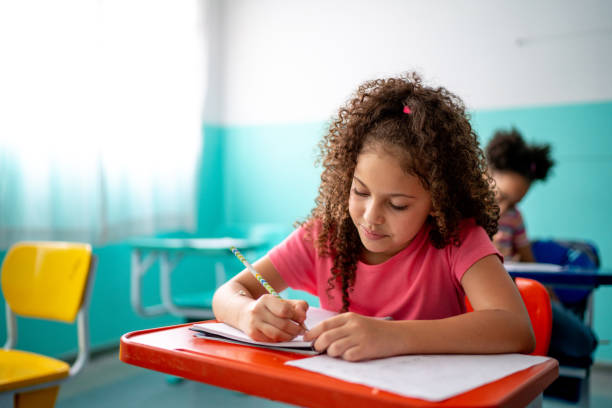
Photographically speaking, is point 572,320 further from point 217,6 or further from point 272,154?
point 217,6

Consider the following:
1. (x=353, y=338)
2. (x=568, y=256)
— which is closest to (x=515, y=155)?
(x=568, y=256)

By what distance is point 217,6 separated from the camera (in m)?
3.91

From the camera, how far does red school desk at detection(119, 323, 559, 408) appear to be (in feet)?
1.91

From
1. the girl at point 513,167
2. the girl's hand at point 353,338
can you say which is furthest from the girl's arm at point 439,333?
the girl at point 513,167

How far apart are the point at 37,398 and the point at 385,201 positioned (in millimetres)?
1087

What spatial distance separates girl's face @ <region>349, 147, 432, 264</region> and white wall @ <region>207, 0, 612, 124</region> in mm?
1681

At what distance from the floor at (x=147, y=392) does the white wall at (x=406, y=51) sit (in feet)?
5.08

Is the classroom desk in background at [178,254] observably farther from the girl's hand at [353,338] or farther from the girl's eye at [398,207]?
the girl's hand at [353,338]

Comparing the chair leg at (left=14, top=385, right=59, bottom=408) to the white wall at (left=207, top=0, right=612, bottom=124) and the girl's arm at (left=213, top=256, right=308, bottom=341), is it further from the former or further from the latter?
the white wall at (left=207, top=0, right=612, bottom=124)

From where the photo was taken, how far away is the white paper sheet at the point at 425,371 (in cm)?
60

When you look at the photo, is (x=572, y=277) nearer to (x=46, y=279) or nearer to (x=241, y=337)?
(x=241, y=337)

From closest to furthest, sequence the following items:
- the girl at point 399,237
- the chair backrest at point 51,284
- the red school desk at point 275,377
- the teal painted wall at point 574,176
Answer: the red school desk at point 275,377 → the girl at point 399,237 → the chair backrest at point 51,284 → the teal painted wall at point 574,176

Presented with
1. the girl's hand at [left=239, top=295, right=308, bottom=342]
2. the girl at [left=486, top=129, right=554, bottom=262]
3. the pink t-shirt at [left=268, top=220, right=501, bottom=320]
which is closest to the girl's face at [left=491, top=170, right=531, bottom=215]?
the girl at [left=486, top=129, right=554, bottom=262]

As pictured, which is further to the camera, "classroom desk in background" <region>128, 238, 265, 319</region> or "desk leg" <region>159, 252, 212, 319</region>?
"desk leg" <region>159, 252, 212, 319</region>
